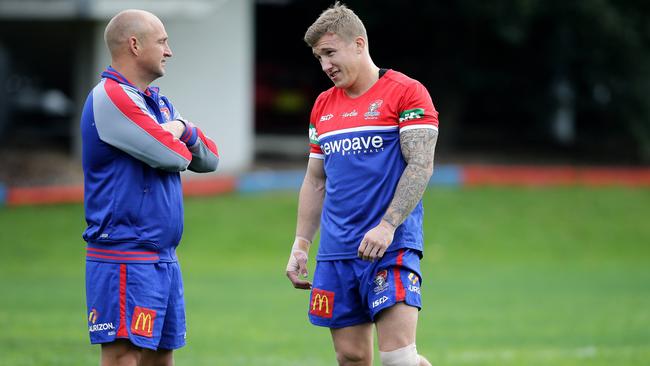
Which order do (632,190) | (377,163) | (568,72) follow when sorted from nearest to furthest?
1. (377,163)
2. (632,190)
3. (568,72)

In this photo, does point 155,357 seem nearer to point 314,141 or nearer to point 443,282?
point 314,141

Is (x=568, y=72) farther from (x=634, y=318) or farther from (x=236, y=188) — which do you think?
(x=634, y=318)

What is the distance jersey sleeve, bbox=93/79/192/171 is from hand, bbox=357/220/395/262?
1078 mm

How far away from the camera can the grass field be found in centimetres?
1020

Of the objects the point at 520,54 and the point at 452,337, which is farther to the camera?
the point at 520,54

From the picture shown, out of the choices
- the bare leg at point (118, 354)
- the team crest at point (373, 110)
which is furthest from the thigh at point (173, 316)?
the team crest at point (373, 110)

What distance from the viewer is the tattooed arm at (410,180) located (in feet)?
18.7

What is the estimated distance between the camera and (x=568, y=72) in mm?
28375

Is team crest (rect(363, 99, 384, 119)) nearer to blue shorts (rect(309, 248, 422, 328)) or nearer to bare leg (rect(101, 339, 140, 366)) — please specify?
blue shorts (rect(309, 248, 422, 328))

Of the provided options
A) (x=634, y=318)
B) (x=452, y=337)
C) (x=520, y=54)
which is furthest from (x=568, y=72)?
(x=452, y=337)

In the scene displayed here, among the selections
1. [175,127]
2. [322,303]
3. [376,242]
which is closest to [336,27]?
[175,127]

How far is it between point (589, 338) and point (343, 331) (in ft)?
19.3

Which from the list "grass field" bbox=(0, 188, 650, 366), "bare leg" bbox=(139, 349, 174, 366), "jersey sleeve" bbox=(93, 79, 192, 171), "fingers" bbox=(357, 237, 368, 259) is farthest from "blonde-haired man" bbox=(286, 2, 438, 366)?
"grass field" bbox=(0, 188, 650, 366)

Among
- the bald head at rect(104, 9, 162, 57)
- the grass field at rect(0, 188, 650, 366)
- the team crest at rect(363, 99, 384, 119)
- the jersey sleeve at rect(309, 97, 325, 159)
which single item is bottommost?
the grass field at rect(0, 188, 650, 366)
